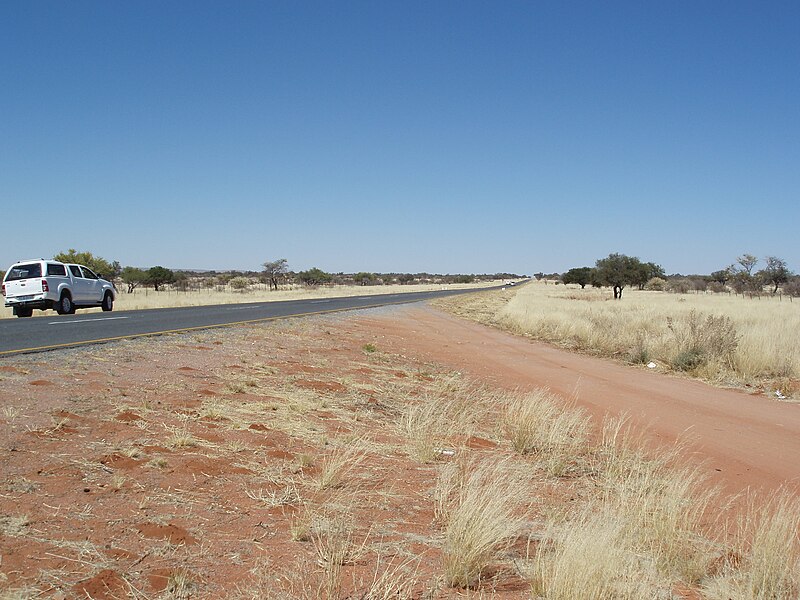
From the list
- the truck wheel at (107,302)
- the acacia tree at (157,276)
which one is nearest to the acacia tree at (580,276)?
the acacia tree at (157,276)

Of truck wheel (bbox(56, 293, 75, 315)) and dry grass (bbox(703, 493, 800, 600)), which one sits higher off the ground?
truck wheel (bbox(56, 293, 75, 315))

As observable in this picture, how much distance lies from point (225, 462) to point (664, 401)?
32.8ft

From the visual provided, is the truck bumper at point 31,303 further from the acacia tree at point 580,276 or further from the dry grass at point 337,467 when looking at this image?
the acacia tree at point 580,276

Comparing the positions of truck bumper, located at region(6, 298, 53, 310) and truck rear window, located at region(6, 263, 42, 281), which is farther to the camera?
truck rear window, located at region(6, 263, 42, 281)

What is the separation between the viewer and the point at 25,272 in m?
23.2

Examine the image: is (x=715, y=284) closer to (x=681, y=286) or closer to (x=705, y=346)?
(x=681, y=286)

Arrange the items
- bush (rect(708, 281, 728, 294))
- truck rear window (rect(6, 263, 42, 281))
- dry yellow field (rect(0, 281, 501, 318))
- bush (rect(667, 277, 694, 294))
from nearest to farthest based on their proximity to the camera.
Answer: truck rear window (rect(6, 263, 42, 281)), dry yellow field (rect(0, 281, 501, 318)), bush (rect(708, 281, 728, 294)), bush (rect(667, 277, 694, 294))

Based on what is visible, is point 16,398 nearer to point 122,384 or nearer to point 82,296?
point 122,384

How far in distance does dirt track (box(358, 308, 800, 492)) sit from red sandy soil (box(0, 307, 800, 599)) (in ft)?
0.22

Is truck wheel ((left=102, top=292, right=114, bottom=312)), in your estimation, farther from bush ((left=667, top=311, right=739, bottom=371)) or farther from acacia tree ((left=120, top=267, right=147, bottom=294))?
acacia tree ((left=120, top=267, right=147, bottom=294))

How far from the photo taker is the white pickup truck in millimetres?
23016

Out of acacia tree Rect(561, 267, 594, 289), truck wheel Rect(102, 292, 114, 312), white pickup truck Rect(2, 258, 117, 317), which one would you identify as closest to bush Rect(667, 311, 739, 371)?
white pickup truck Rect(2, 258, 117, 317)

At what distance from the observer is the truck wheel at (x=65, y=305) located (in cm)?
2388

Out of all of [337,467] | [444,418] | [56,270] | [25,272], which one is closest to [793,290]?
[444,418]
